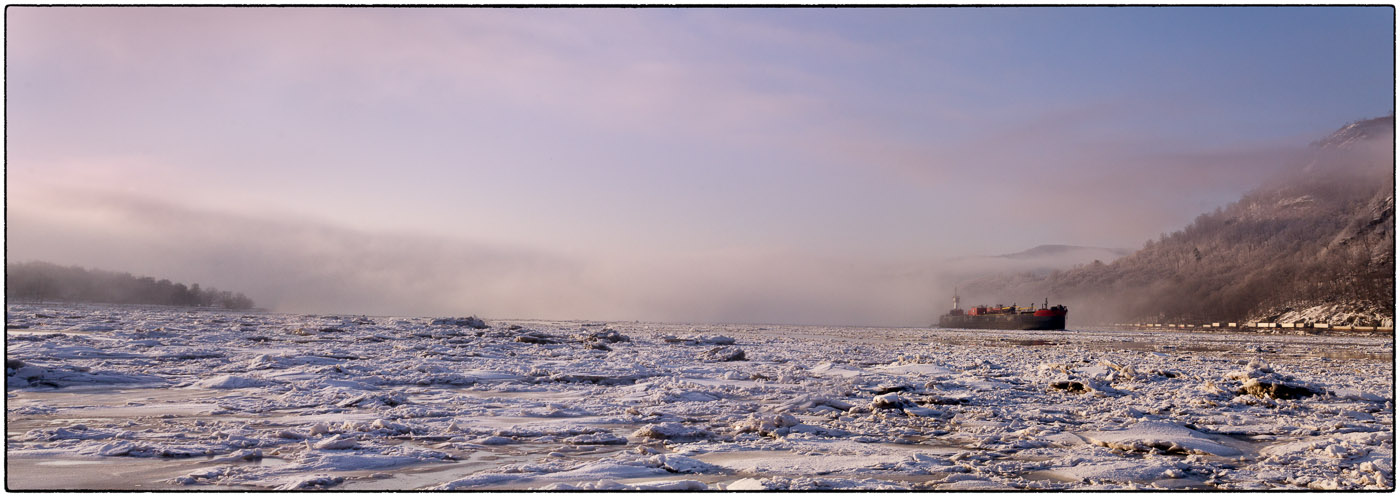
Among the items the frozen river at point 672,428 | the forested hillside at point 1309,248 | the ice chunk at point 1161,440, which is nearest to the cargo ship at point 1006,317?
the forested hillside at point 1309,248

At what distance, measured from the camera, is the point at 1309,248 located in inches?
893

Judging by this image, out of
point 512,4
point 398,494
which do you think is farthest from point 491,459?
point 512,4

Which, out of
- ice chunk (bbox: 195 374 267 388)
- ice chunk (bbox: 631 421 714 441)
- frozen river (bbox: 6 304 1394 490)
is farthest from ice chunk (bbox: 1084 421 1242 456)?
ice chunk (bbox: 195 374 267 388)

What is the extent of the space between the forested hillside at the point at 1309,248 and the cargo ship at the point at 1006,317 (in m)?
4.77

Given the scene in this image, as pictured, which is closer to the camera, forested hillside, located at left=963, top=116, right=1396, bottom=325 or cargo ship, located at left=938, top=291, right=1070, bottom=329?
forested hillside, located at left=963, top=116, right=1396, bottom=325

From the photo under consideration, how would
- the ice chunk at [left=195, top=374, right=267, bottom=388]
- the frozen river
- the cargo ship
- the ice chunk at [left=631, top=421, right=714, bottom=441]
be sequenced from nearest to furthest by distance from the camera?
the frozen river
the ice chunk at [left=631, top=421, right=714, bottom=441]
the ice chunk at [left=195, top=374, right=267, bottom=388]
the cargo ship

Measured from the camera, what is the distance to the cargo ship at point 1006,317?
6975 centimetres

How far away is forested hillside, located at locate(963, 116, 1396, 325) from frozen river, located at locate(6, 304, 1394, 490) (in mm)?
2248

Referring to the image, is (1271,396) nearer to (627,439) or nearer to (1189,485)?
(1189,485)

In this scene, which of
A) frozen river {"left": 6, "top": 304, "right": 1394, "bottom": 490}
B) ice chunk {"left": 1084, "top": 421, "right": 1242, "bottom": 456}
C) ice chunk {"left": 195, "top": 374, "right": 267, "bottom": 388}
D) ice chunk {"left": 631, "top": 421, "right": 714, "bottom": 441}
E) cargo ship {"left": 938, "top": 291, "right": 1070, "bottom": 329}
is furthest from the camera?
cargo ship {"left": 938, "top": 291, "right": 1070, "bottom": 329}

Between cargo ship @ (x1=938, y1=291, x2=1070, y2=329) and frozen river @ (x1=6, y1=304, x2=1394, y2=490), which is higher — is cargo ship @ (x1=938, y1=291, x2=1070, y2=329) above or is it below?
below

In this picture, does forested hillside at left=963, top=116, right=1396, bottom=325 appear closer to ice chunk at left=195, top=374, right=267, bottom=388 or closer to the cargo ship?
the cargo ship

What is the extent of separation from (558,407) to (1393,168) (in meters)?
7.78

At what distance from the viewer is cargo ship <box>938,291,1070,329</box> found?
229 ft
